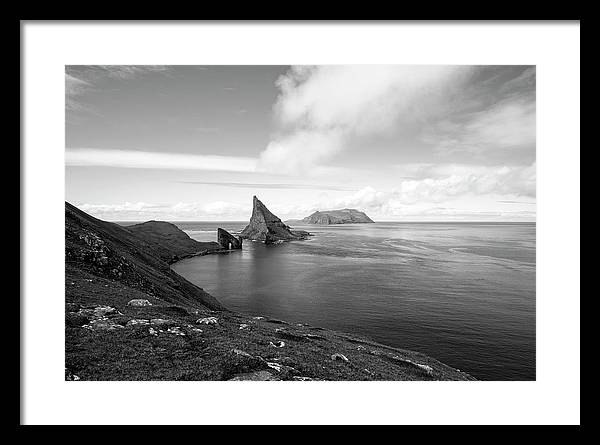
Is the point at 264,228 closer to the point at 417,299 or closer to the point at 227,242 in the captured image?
the point at 227,242

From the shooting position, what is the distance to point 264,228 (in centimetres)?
14975

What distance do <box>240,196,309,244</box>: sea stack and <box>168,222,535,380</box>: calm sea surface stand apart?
69089mm

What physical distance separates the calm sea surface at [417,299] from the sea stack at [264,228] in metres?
69.1

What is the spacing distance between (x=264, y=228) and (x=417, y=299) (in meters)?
115

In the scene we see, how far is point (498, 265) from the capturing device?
64062mm

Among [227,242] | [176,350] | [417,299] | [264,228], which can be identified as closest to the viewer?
[176,350]

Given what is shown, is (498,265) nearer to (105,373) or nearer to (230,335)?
(230,335)

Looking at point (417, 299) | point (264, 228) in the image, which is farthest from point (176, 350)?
point (264, 228)

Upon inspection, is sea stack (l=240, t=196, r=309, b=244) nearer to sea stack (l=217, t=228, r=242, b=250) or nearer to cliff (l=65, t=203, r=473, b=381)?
sea stack (l=217, t=228, r=242, b=250)

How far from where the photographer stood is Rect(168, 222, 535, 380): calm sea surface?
26609 millimetres

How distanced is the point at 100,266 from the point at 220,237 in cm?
9563

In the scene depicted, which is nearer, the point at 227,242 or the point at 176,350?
the point at 176,350

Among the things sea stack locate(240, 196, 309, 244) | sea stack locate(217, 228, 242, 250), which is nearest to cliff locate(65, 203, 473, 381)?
sea stack locate(217, 228, 242, 250)
